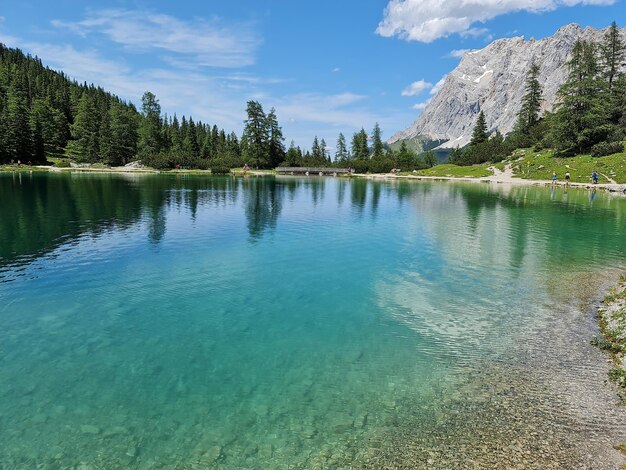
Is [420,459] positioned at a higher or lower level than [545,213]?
lower

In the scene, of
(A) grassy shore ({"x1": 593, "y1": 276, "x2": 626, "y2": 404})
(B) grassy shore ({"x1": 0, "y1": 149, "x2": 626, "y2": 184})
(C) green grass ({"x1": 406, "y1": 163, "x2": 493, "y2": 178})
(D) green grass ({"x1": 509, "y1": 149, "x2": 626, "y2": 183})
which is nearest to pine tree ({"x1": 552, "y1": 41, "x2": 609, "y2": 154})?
(D) green grass ({"x1": 509, "y1": 149, "x2": 626, "y2": 183})

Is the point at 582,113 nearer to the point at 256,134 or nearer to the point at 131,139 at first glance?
the point at 256,134

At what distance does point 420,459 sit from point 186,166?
507 feet

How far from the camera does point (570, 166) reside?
8506cm

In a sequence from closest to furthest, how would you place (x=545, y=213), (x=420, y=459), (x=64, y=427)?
1. (x=420, y=459)
2. (x=64, y=427)
3. (x=545, y=213)

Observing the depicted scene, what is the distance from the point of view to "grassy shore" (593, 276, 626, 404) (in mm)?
11297

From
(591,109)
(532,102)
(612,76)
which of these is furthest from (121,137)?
(612,76)

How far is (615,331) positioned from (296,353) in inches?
464

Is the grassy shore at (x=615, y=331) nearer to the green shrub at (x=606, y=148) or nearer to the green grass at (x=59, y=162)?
the green shrub at (x=606, y=148)

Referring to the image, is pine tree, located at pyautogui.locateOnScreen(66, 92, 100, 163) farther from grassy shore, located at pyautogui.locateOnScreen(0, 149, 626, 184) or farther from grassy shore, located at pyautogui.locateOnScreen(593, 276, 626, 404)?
grassy shore, located at pyautogui.locateOnScreen(593, 276, 626, 404)

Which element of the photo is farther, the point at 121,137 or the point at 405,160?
the point at 405,160

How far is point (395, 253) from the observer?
89.4 feet

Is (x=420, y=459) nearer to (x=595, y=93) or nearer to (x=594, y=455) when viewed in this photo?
(x=594, y=455)

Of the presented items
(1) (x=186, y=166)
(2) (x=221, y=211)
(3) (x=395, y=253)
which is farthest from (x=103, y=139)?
(3) (x=395, y=253)
